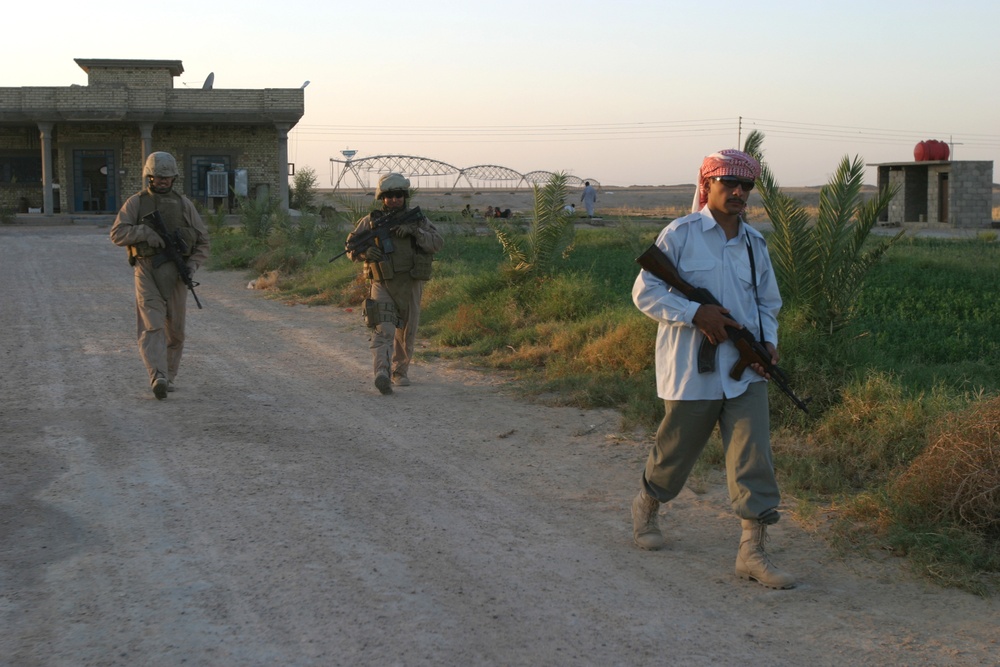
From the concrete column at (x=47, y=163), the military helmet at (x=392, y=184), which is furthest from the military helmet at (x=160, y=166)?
the concrete column at (x=47, y=163)

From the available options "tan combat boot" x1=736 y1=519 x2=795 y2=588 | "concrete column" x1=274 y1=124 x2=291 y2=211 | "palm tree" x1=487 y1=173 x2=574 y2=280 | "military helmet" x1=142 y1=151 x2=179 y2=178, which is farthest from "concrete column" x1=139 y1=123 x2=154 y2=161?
"tan combat boot" x1=736 y1=519 x2=795 y2=588

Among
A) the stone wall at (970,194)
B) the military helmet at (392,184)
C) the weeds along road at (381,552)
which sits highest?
the stone wall at (970,194)

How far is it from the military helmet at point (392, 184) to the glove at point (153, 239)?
1798 mm

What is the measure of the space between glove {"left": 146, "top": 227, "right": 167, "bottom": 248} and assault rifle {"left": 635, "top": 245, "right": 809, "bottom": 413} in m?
4.76

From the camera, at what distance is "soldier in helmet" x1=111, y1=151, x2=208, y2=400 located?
8.11 m

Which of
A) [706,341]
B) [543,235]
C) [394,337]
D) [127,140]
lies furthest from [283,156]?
[706,341]

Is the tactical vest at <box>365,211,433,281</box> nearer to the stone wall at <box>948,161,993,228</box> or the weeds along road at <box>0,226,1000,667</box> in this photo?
the weeds along road at <box>0,226,1000,667</box>

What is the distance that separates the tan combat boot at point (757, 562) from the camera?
442cm

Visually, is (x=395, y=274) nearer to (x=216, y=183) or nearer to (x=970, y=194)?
(x=970, y=194)

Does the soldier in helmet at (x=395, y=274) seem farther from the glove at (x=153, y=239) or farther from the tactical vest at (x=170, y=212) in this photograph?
the glove at (x=153, y=239)

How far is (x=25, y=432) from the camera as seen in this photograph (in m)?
7.03

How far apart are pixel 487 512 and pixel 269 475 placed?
54.5 inches

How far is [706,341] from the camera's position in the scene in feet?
14.9

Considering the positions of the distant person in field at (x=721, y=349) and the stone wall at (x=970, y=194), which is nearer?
the distant person in field at (x=721, y=349)
